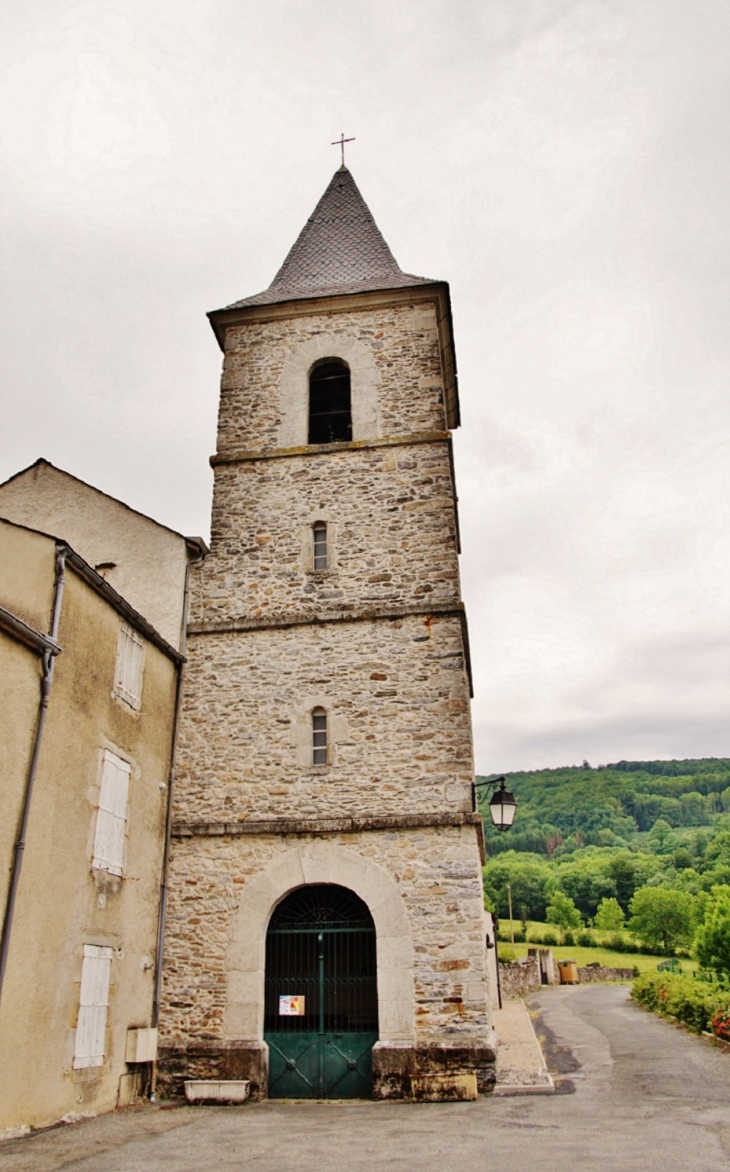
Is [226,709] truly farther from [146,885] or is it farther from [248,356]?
[248,356]

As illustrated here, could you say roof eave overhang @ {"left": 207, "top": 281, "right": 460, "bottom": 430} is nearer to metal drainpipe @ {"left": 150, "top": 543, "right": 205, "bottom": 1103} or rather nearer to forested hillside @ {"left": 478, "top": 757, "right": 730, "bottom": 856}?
metal drainpipe @ {"left": 150, "top": 543, "right": 205, "bottom": 1103}

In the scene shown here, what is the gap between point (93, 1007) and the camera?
8320 mm

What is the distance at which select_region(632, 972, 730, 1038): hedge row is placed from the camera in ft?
49.5

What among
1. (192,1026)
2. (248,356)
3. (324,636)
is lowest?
(192,1026)

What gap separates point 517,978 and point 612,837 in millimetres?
105874

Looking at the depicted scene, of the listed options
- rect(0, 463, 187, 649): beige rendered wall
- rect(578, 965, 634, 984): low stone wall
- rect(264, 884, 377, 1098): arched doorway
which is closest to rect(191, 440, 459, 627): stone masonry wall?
rect(0, 463, 187, 649): beige rendered wall

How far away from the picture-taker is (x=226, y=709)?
36.4ft

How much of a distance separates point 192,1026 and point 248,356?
988 cm

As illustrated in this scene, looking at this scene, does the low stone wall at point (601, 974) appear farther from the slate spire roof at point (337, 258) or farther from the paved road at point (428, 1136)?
the slate spire roof at point (337, 258)

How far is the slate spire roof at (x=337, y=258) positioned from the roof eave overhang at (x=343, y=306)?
108mm

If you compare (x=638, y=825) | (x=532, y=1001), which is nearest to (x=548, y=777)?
(x=638, y=825)

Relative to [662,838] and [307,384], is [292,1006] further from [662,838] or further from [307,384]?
[662,838]

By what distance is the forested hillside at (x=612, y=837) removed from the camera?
85.8 metres

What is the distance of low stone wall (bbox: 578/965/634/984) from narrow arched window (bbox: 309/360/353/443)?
39.9m
